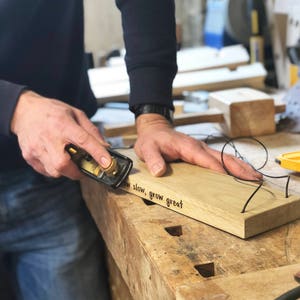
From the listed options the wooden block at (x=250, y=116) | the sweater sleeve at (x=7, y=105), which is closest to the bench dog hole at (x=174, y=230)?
the sweater sleeve at (x=7, y=105)

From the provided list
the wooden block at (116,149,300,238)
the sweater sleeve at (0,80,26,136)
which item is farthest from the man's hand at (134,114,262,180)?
the sweater sleeve at (0,80,26,136)

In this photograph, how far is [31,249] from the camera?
3.02 feet

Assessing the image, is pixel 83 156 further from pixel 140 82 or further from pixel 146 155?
pixel 140 82

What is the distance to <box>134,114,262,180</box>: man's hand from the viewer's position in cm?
65

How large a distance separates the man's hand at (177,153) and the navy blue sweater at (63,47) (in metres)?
0.10

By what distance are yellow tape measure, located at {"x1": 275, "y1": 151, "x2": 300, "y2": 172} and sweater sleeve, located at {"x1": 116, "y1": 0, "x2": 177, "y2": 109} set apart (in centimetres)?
21

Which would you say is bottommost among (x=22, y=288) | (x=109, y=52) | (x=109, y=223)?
(x=22, y=288)

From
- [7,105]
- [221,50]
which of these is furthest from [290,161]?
[221,50]

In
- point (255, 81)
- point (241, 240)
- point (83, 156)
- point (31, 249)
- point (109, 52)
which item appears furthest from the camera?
point (109, 52)

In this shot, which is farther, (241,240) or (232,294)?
(241,240)

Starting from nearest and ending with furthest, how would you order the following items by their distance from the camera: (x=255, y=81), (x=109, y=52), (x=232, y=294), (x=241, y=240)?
1. (x=232, y=294)
2. (x=241, y=240)
3. (x=255, y=81)
4. (x=109, y=52)

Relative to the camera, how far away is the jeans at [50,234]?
2.90ft

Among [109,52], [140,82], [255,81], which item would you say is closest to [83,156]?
[140,82]

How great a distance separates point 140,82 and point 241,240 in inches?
Result: 14.3
